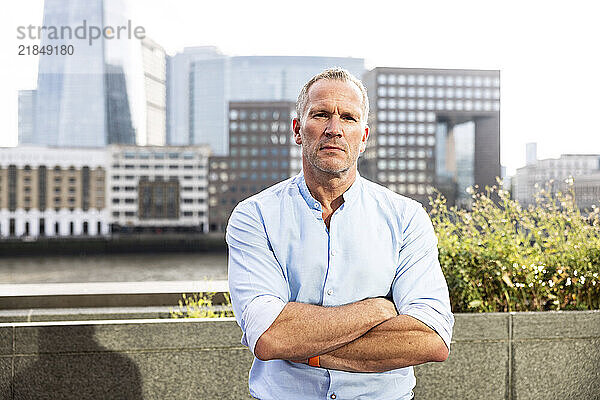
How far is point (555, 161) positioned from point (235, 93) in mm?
63951

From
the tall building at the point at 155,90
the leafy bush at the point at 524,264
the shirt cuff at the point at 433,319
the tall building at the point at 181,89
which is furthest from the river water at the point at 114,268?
the shirt cuff at the point at 433,319

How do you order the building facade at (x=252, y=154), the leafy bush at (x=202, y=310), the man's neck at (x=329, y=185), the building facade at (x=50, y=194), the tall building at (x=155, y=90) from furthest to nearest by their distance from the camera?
the tall building at (x=155, y=90)
the building facade at (x=252, y=154)
the building facade at (x=50, y=194)
the leafy bush at (x=202, y=310)
the man's neck at (x=329, y=185)

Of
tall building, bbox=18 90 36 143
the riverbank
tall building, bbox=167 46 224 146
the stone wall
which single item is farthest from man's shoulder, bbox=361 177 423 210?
tall building, bbox=167 46 224 146

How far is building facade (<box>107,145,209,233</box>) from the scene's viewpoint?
72.4m

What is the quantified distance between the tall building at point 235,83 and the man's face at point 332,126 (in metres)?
94.5

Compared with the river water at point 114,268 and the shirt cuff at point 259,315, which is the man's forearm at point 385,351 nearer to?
the shirt cuff at point 259,315

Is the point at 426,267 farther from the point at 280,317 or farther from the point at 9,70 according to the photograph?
the point at 9,70

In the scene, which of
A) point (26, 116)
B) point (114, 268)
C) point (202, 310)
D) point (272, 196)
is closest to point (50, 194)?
point (114, 268)

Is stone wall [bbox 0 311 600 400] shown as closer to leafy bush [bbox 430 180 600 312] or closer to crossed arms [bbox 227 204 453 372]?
leafy bush [bbox 430 180 600 312]

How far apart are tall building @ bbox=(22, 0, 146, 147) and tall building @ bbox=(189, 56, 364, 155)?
10.7 m

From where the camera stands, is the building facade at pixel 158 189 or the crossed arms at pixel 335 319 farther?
the building facade at pixel 158 189

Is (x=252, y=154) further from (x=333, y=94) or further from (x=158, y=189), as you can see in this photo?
(x=333, y=94)

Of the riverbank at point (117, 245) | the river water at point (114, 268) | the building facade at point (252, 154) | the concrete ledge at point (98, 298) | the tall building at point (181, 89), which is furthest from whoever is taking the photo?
the tall building at point (181, 89)

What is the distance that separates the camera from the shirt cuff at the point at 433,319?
1.06 metres
